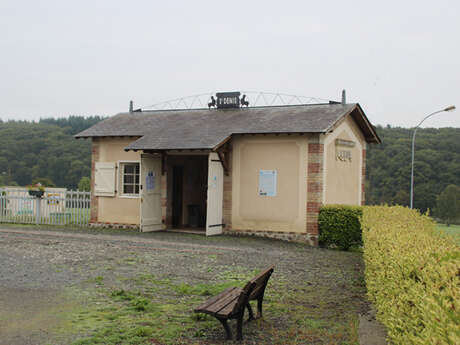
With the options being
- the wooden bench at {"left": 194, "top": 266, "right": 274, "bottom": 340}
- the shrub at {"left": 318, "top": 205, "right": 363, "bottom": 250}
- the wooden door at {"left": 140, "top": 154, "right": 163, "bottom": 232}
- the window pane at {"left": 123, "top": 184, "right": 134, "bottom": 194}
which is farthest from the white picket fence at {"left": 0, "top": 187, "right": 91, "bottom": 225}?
the wooden bench at {"left": 194, "top": 266, "right": 274, "bottom": 340}

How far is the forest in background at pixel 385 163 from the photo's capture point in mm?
40000

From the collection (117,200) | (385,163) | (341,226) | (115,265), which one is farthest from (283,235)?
(385,163)

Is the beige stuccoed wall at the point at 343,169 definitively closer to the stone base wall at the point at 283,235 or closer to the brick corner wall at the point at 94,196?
the stone base wall at the point at 283,235

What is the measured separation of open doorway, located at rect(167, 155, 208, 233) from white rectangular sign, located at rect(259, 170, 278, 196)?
3594mm

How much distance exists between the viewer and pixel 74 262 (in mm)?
10008

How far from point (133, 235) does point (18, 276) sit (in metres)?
6.85

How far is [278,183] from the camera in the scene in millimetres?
15297

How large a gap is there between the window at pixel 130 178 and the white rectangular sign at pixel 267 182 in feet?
15.4

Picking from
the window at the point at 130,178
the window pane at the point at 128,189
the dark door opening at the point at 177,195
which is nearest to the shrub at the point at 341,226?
the dark door opening at the point at 177,195

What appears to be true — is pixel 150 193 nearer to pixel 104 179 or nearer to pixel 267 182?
pixel 104 179

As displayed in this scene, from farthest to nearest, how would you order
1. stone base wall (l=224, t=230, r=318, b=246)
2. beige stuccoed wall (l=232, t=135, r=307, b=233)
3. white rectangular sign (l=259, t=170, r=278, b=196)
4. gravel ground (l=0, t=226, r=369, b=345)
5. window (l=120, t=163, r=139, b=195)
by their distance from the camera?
window (l=120, t=163, r=139, b=195), white rectangular sign (l=259, t=170, r=278, b=196), beige stuccoed wall (l=232, t=135, r=307, b=233), stone base wall (l=224, t=230, r=318, b=246), gravel ground (l=0, t=226, r=369, b=345)

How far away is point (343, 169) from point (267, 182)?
8.98 feet

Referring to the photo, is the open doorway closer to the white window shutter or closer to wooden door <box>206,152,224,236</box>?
the white window shutter

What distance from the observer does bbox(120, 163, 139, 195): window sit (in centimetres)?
1761
